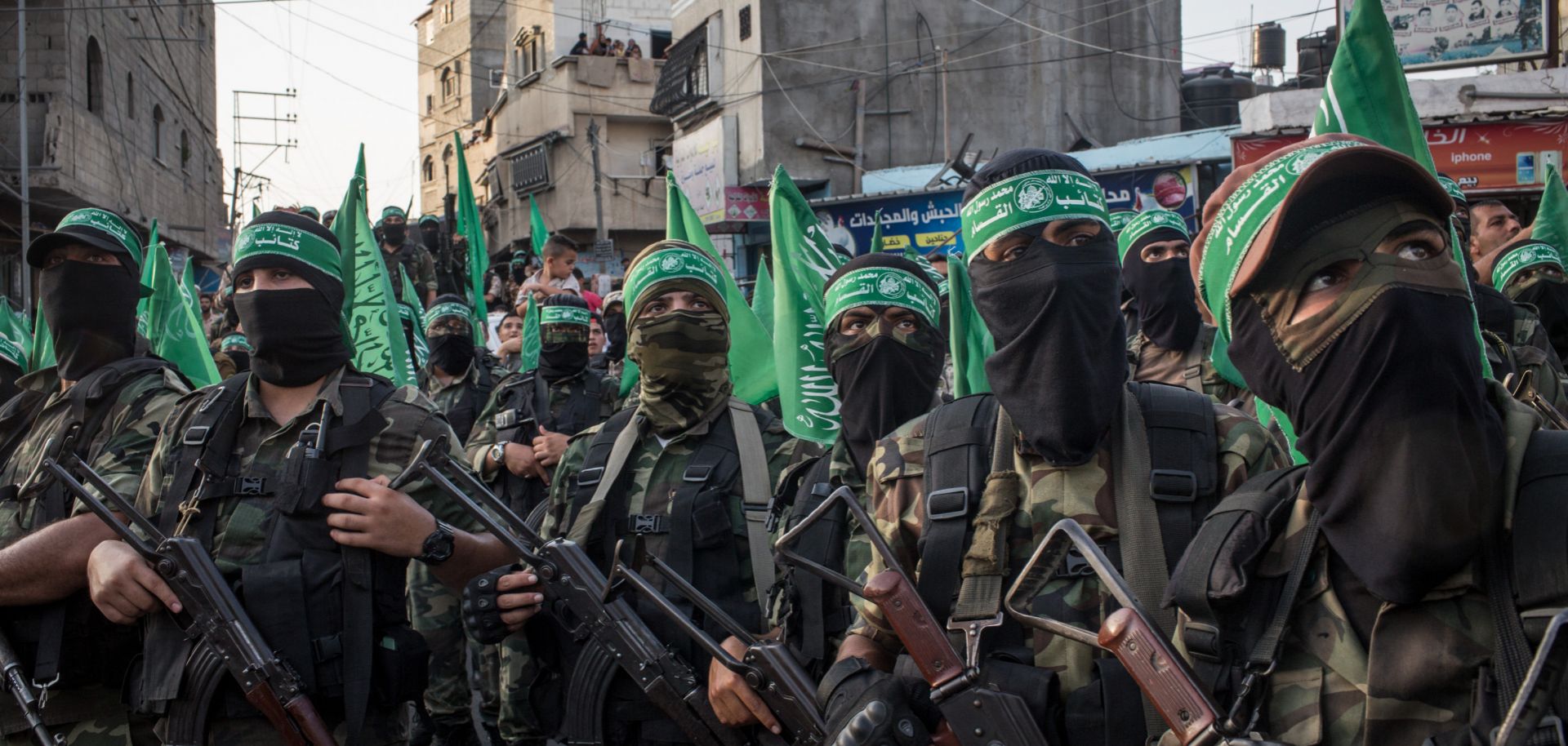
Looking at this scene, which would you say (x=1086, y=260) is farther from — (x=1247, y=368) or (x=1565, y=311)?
(x=1565, y=311)

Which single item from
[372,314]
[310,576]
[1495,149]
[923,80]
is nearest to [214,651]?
[310,576]

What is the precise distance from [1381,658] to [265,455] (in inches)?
116

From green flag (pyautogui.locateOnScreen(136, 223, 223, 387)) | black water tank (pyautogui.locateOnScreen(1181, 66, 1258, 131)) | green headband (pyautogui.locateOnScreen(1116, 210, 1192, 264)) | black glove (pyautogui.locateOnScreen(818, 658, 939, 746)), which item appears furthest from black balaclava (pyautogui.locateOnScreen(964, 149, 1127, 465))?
black water tank (pyautogui.locateOnScreen(1181, 66, 1258, 131))

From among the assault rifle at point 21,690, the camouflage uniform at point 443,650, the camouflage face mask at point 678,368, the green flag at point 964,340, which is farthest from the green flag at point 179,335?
the green flag at point 964,340

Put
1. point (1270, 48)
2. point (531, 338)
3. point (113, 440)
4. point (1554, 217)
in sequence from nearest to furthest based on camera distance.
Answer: point (113, 440), point (1554, 217), point (531, 338), point (1270, 48)

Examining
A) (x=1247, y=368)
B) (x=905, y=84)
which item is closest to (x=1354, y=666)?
(x=1247, y=368)

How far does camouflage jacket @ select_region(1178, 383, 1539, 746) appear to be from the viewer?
171cm

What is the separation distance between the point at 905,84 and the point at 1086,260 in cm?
2417

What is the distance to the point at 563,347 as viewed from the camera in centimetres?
734

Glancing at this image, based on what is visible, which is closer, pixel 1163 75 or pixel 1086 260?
pixel 1086 260

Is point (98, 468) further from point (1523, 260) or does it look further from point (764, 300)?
point (1523, 260)

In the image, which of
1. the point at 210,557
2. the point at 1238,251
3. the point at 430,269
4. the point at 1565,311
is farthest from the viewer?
the point at 430,269

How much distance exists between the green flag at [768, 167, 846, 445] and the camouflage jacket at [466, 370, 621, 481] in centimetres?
193

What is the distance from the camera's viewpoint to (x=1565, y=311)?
22.2 ft
